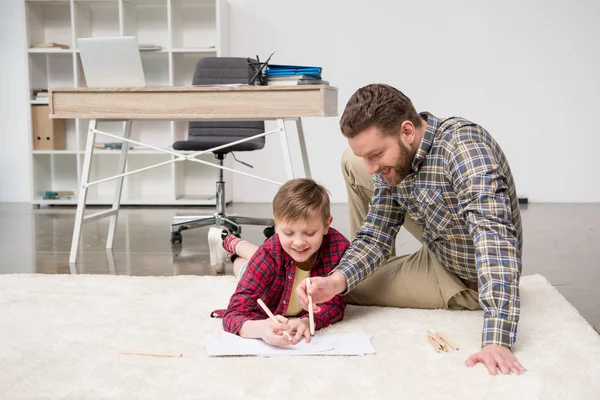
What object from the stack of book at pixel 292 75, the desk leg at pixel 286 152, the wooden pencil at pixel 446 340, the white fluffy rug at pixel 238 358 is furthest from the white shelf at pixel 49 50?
the wooden pencil at pixel 446 340

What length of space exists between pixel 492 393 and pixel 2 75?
5.01 m

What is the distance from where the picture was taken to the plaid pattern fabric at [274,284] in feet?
5.72

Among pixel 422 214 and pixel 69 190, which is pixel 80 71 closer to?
pixel 69 190

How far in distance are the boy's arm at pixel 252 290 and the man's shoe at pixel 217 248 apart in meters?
0.78

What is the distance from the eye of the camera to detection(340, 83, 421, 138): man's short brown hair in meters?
1.57

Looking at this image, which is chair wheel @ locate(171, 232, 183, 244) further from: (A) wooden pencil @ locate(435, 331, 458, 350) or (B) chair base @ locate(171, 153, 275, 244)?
(A) wooden pencil @ locate(435, 331, 458, 350)

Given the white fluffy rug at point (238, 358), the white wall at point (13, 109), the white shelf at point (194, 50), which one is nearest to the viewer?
the white fluffy rug at point (238, 358)

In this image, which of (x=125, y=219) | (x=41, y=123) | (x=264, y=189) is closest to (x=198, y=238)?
(x=125, y=219)

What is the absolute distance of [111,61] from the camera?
2.77 m

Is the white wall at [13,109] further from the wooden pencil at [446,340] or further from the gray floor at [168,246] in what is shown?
the wooden pencil at [446,340]

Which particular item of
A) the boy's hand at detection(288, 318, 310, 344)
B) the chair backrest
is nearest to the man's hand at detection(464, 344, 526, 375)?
the boy's hand at detection(288, 318, 310, 344)

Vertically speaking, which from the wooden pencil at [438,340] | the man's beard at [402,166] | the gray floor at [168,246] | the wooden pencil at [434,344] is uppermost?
the man's beard at [402,166]

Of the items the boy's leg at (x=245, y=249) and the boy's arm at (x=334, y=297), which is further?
the boy's leg at (x=245, y=249)

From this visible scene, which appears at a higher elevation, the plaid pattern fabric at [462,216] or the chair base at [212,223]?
the plaid pattern fabric at [462,216]
